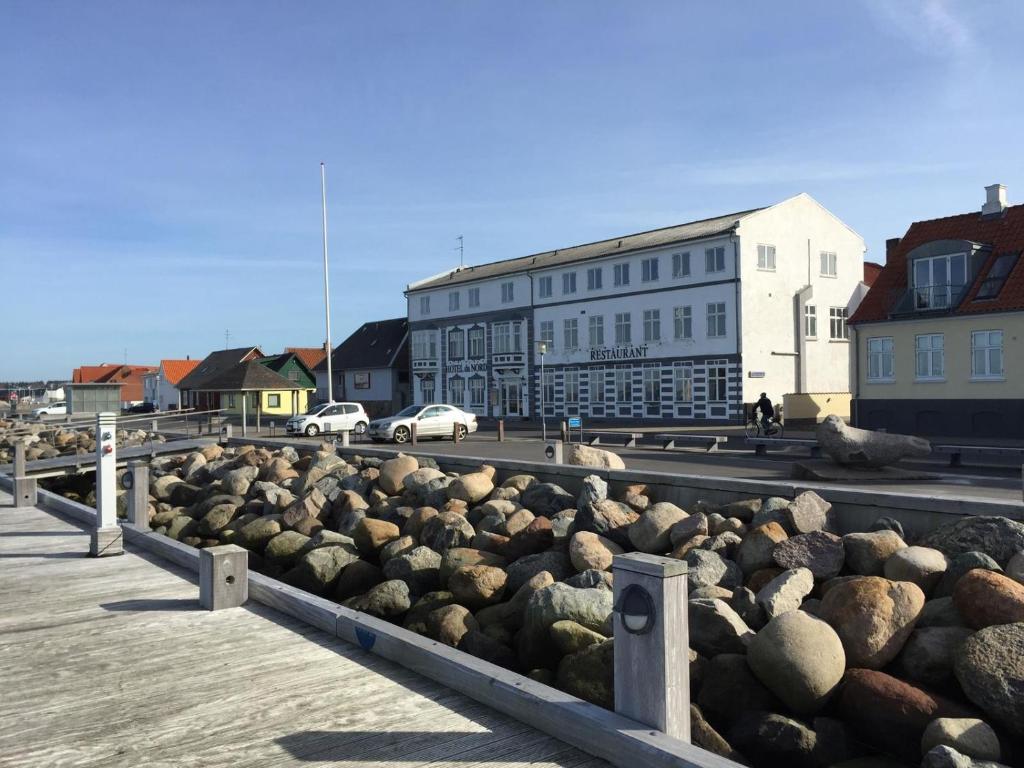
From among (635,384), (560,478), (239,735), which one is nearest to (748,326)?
(635,384)

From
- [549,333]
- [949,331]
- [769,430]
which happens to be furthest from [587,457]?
[549,333]

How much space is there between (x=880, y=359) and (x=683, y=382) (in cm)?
1150

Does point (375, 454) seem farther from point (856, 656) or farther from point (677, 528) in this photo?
point (856, 656)

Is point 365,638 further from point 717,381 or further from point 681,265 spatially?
point 681,265

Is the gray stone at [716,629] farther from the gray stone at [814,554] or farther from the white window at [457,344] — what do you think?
the white window at [457,344]

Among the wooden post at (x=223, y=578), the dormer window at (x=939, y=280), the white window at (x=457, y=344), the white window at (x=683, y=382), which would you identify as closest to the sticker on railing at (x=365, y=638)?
the wooden post at (x=223, y=578)

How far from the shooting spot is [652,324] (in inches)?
1805

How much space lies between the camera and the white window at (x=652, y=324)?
45438 mm

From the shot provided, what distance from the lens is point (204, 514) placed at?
614 inches

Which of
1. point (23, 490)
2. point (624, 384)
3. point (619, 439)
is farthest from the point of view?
point (624, 384)

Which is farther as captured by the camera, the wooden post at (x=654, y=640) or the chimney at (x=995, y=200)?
the chimney at (x=995, y=200)

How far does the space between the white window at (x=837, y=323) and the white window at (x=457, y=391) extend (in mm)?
23657

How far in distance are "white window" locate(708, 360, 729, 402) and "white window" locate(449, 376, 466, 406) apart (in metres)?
20.2

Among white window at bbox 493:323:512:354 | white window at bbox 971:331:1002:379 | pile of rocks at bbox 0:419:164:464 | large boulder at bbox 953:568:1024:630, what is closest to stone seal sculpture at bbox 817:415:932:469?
large boulder at bbox 953:568:1024:630
